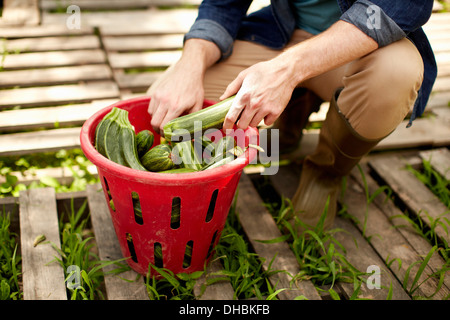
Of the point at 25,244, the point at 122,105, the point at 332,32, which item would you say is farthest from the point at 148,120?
the point at 332,32

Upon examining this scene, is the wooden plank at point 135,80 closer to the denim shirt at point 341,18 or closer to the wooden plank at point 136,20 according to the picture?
the wooden plank at point 136,20

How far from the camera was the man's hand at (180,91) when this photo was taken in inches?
67.6

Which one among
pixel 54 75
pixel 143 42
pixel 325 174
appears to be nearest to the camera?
pixel 325 174

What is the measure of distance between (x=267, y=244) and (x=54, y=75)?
165 cm

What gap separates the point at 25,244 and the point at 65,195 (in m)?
0.31

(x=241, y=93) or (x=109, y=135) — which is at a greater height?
(x=241, y=93)

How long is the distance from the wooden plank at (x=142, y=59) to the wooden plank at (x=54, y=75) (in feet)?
0.26

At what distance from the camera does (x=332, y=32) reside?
1617 millimetres

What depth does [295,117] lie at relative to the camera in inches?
92.8

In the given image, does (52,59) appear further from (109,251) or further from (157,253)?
(157,253)

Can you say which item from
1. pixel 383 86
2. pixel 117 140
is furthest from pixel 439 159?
pixel 117 140

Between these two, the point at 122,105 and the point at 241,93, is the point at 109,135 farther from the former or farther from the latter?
the point at 241,93

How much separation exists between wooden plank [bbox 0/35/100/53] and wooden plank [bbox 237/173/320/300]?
1522mm

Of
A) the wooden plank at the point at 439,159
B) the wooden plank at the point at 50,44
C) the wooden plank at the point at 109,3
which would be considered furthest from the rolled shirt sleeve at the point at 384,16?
the wooden plank at the point at 109,3
